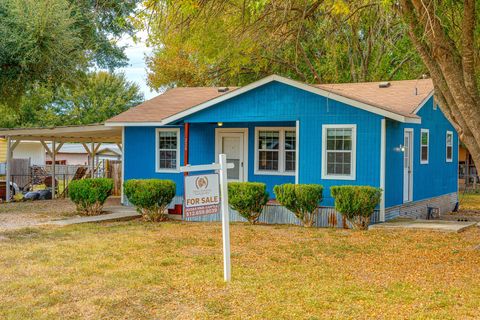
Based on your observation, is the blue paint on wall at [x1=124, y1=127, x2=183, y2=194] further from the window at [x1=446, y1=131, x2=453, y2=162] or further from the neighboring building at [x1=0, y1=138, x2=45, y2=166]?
the neighboring building at [x1=0, y1=138, x2=45, y2=166]

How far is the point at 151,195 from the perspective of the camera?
14.2m

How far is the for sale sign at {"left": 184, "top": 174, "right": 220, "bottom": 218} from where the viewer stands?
289 inches

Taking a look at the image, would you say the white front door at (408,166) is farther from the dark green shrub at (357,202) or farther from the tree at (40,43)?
the tree at (40,43)

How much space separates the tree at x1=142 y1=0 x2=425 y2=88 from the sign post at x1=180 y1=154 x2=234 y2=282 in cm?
323

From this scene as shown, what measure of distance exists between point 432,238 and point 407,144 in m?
4.39

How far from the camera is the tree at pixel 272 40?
1091 cm

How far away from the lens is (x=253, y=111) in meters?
14.7

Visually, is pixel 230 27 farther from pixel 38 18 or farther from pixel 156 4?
pixel 38 18

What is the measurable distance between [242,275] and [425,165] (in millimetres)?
10302

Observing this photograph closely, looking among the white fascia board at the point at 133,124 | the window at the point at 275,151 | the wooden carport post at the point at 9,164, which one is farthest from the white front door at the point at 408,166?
the wooden carport post at the point at 9,164

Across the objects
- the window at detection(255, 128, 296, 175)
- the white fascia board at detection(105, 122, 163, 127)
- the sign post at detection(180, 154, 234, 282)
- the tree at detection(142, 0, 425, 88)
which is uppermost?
the tree at detection(142, 0, 425, 88)

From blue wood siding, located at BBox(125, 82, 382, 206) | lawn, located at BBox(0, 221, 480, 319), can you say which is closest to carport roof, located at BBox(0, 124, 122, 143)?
blue wood siding, located at BBox(125, 82, 382, 206)

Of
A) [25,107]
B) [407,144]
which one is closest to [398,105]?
[407,144]

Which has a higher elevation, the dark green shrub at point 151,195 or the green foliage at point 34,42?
the green foliage at point 34,42
